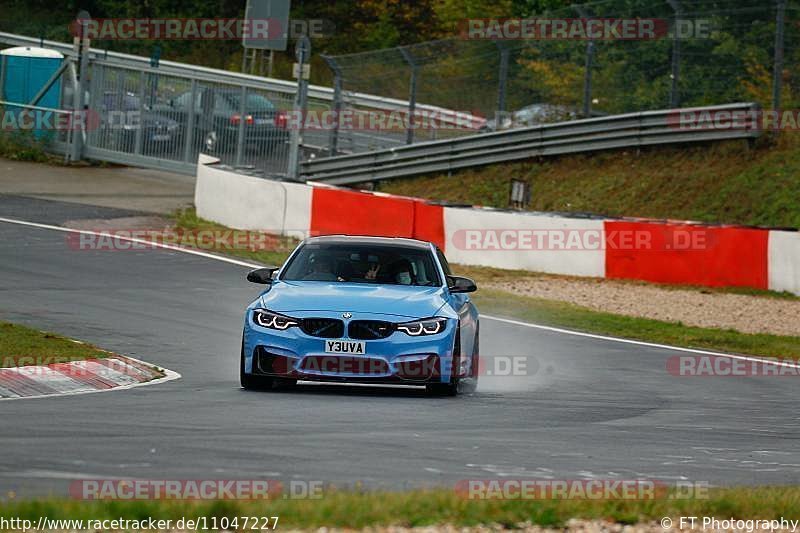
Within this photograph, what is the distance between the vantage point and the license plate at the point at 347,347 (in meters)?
11.6

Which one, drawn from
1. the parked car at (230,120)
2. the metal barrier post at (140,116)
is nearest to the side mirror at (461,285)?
the parked car at (230,120)

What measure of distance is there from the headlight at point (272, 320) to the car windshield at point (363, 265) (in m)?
0.94

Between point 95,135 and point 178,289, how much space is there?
17.2 meters

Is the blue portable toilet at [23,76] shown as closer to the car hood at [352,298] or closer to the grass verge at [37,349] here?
the grass verge at [37,349]

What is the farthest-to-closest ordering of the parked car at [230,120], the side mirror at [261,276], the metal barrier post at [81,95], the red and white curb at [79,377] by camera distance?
the metal barrier post at [81,95] < the parked car at [230,120] < the side mirror at [261,276] < the red and white curb at [79,377]

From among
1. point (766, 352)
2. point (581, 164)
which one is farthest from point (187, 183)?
point (766, 352)

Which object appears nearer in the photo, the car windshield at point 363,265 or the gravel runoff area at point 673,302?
the car windshield at point 363,265

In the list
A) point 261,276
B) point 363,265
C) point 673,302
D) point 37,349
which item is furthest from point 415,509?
point 673,302

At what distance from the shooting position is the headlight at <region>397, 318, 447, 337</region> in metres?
11.8

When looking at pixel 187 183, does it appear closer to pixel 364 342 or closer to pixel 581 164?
pixel 581 164

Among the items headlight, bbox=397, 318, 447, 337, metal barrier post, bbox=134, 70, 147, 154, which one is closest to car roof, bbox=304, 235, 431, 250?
headlight, bbox=397, 318, 447, 337

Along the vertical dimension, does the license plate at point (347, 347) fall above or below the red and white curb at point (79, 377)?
above

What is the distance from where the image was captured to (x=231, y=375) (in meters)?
13.3

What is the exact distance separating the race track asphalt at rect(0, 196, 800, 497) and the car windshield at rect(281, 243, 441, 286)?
3.15 ft
